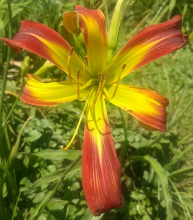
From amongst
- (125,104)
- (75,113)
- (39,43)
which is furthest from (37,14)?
(125,104)

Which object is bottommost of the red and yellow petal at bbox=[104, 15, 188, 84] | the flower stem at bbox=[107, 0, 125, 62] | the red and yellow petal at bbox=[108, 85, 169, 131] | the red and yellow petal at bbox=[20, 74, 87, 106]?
the red and yellow petal at bbox=[108, 85, 169, 131]

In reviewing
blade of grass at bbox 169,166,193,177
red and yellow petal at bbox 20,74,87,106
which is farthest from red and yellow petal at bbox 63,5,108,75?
blade of grass at bbox 169,166,193,177

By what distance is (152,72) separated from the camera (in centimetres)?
202

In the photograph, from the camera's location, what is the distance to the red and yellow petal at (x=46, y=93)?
100 centimetres

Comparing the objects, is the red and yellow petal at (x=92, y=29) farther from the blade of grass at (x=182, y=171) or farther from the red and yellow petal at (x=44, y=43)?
the blade of grass at (x=182, y=171)

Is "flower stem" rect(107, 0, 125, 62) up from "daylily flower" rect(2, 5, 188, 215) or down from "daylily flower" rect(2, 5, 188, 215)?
up

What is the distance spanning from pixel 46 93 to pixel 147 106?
37cm

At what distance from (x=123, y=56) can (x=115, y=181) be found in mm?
447

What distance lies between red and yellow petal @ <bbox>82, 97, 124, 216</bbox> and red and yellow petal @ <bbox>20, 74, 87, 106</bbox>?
110 mm

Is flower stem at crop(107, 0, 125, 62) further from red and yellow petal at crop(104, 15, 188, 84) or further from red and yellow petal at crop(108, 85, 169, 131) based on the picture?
red and yellow petal at crop(108, 85, 169, 131)

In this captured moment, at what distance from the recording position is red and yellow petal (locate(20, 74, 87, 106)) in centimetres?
100

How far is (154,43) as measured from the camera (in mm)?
964

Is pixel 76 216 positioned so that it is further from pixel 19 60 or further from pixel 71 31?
pixel 19 60

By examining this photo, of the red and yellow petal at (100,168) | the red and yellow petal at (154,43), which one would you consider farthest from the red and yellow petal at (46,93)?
the red and yellow petal at (154,43)
